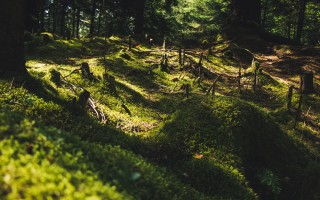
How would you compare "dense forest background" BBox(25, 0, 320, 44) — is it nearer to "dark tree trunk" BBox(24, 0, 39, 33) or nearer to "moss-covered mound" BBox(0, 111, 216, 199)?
"dark tree trunk" BBox(24, 0, 39, 33)

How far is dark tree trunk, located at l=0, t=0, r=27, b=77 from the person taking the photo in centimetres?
490

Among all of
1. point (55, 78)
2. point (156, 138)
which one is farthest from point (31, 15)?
point (156, 138)

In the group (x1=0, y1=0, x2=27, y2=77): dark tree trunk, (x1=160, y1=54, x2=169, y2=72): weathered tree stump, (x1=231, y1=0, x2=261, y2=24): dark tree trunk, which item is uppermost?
(x1=231, y1=0, x2=261, y2=24): dark tree trunk

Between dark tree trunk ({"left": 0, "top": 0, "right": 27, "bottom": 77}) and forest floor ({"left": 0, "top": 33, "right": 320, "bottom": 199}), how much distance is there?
1.30 ft

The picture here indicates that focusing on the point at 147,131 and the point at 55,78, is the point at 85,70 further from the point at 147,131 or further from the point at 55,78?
the point at 147,131

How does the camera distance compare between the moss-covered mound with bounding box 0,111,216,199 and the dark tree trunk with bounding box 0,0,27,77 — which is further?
the dark tree trunk with bounding box 0,0,27,77

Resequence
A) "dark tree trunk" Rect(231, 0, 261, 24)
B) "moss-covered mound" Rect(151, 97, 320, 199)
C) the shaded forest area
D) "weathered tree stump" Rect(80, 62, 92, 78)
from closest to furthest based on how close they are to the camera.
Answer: the shaded forest area, "moss-covered mound" Rect(151, 97, 320, 199), "weathered tree stump" Rect(80, 62, 92, 78), "dark tree trunk" Rect(231, 0, 261, 24)

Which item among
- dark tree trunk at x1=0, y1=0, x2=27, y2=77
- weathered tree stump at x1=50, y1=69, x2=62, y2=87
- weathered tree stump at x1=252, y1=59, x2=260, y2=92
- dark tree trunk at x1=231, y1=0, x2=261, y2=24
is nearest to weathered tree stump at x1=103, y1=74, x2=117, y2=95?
weathered tree stump at x1=50, y1=69, x2=62, y2=87

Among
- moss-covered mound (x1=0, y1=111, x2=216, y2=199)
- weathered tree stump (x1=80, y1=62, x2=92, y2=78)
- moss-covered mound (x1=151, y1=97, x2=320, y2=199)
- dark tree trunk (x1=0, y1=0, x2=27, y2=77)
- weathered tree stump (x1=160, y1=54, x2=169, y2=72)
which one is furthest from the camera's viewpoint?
weathered tree stump (x1=160, y1=54, x2=169, y2=72)

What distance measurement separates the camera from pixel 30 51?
1326cm

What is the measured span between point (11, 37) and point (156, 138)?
9.04 ft

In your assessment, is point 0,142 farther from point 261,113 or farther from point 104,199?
point 261,113

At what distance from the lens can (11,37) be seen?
5.01m

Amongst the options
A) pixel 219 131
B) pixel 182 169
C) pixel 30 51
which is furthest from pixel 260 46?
pixel 182 169
